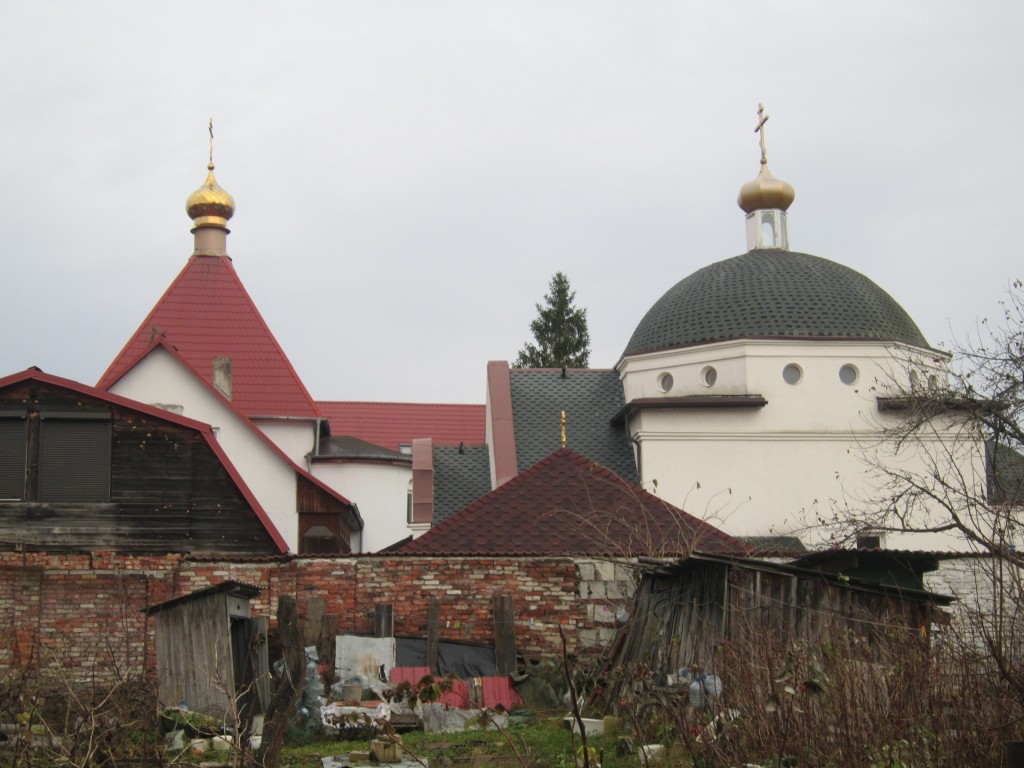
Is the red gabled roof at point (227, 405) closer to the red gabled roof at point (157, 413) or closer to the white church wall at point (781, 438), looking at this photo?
the white church wall at point (781, 438)

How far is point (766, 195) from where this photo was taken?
3253cm

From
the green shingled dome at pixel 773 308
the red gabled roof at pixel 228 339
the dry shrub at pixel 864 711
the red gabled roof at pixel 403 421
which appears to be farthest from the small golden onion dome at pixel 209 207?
the dry shrub at pixel 864 711

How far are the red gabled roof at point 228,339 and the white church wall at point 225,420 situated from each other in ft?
12.3

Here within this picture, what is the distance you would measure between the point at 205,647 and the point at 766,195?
22.8 metres

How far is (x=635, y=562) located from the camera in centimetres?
1519

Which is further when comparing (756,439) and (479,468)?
A: (479,468)

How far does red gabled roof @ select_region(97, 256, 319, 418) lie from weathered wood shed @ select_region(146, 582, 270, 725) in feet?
64.1

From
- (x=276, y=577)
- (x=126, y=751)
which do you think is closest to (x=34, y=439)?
(x=276, y=577)

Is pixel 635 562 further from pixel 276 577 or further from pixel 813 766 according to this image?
pixel 813 766

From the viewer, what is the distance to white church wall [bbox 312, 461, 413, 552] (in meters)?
35.0

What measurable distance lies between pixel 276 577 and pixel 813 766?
32.7 ft

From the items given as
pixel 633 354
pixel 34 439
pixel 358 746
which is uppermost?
pixel 633 354

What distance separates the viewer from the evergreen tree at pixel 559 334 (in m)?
50.4

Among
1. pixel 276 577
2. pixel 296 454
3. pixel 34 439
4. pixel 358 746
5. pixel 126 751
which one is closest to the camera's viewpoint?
pixel 126 751
